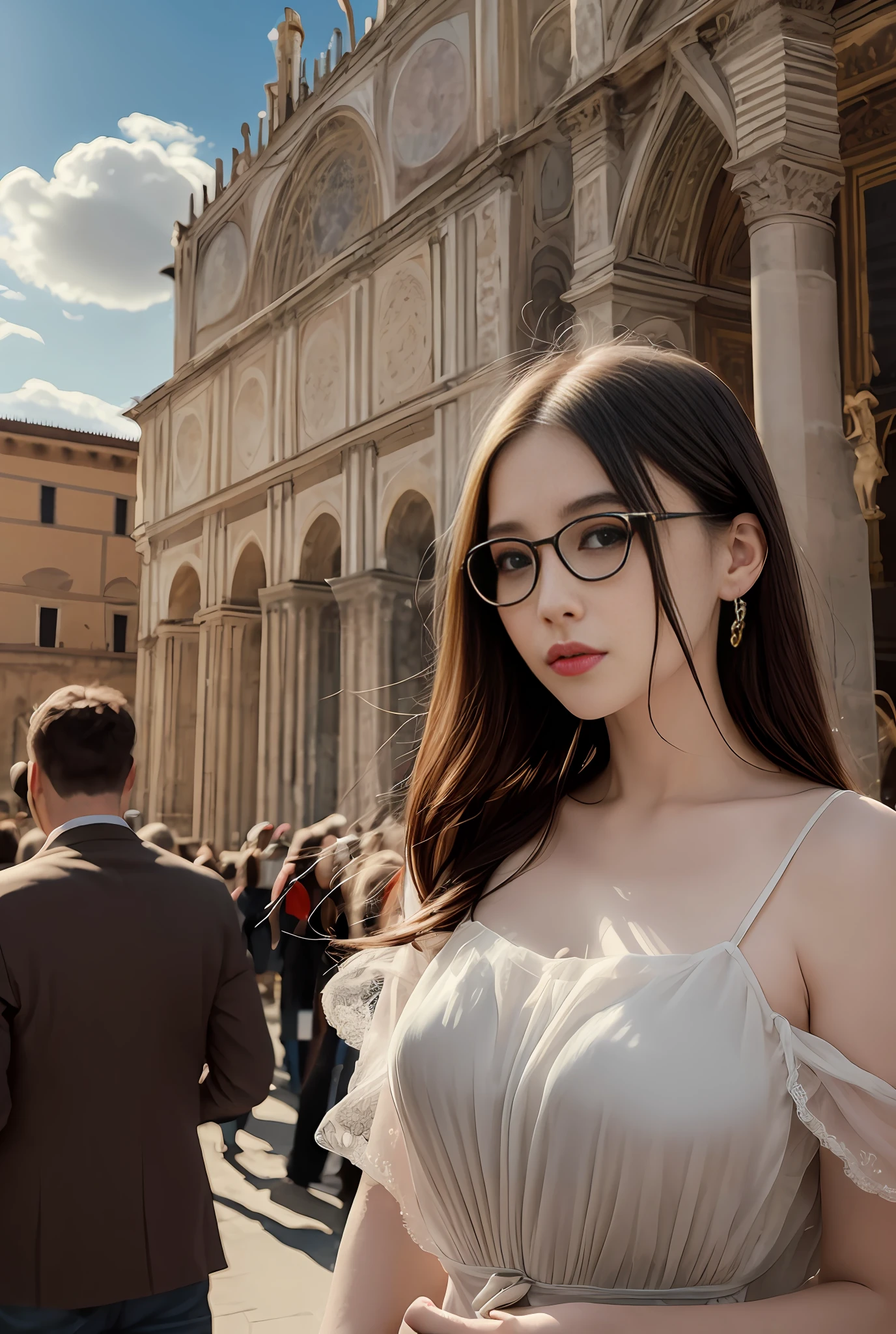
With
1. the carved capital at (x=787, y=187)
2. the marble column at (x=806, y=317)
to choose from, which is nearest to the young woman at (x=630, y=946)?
the marble column at (x=806, y=317)

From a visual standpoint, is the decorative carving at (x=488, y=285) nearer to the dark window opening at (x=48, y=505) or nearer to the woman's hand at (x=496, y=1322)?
the woman's hand at (x=496, y=1322)

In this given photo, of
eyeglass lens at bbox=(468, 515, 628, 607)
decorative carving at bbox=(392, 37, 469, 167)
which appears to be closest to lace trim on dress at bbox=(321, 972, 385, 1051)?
eyeglass lens at bbox=(468, 515, 628, 607)

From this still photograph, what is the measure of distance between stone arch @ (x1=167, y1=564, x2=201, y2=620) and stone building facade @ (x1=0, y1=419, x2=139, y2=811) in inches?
300

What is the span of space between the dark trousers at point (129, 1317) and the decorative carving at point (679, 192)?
834 cm

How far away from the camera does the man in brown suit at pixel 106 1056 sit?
1.92 metres

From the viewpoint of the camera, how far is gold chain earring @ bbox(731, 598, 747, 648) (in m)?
1.28

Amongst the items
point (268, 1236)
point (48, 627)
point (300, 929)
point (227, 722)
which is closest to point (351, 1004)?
point (268, 1236)

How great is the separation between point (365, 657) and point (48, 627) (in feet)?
51.9

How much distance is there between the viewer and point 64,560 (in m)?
26.7

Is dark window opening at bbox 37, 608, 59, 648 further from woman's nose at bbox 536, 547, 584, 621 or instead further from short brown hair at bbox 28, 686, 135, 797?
woman's nose at bbox 536, 547, 584, 621

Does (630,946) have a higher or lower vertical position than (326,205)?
lower

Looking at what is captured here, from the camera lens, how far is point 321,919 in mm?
4914

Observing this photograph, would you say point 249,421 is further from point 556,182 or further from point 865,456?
point 865,456

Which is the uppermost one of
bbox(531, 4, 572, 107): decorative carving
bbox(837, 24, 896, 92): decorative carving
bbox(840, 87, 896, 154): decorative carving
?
bbox(531, 4, 572, 107): decorative carving
